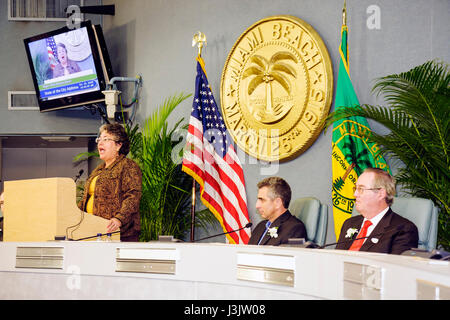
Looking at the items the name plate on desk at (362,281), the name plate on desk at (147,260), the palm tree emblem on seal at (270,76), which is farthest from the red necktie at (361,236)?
the palm tree emblem on seal at (270,76)

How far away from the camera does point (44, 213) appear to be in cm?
271

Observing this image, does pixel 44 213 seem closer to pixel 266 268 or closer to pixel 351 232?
pixel 266 268

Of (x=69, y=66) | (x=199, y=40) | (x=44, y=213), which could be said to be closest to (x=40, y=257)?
(x=44, y=213)

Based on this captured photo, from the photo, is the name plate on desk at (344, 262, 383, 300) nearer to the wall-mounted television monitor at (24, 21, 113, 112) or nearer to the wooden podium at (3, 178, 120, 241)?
the wooden podium at (3, 178, 120, 241)

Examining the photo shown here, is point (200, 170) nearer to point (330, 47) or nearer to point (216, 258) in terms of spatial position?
point (330, 47)

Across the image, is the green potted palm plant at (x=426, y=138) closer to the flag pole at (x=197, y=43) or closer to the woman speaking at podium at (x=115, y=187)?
the woman speaking at podium at (x=115, y=187)

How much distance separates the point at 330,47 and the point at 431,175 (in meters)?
1.50

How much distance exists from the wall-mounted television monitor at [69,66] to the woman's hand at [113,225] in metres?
3.61

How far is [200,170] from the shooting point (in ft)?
15.7

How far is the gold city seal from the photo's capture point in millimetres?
4363

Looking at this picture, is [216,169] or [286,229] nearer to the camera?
[286,229]

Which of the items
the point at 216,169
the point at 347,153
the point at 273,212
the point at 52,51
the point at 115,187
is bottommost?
the point at 273,212

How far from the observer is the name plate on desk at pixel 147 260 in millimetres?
2064

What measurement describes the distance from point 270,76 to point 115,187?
6.32 feet
